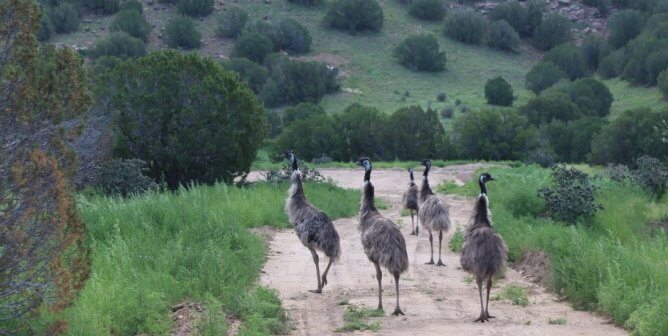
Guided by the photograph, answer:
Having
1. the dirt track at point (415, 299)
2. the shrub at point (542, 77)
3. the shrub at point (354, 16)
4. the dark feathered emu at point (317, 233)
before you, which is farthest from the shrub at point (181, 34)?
the dark feathered emu at point (317, 233)

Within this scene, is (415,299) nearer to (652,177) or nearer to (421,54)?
(652,177)

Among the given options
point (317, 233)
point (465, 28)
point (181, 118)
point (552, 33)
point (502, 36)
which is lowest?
point (552, 33)

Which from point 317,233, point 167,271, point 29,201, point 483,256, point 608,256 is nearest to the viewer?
point 29,201

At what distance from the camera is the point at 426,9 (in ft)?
322

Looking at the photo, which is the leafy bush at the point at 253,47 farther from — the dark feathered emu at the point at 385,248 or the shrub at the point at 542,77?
the dark feathered emu at the point at 385,248

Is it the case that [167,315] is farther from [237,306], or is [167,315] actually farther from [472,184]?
[472,184]

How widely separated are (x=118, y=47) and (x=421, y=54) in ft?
85.3

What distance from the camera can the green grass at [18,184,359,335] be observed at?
10977mm

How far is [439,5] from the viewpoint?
98.7m

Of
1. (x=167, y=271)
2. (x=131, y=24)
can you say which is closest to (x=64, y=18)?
(x=131, y=24)

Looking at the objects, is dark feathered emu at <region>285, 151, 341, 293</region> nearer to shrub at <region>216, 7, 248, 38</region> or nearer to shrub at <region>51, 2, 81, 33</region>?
shrub at <region>51, 2, 81, 33</region>

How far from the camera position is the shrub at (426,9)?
97938 millimetres

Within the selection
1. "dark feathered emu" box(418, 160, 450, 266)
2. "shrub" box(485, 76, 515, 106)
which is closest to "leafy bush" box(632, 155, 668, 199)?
"dark feathered emu" box(418, 160, 450, 266)

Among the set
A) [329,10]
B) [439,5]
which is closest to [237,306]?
[329,10]
